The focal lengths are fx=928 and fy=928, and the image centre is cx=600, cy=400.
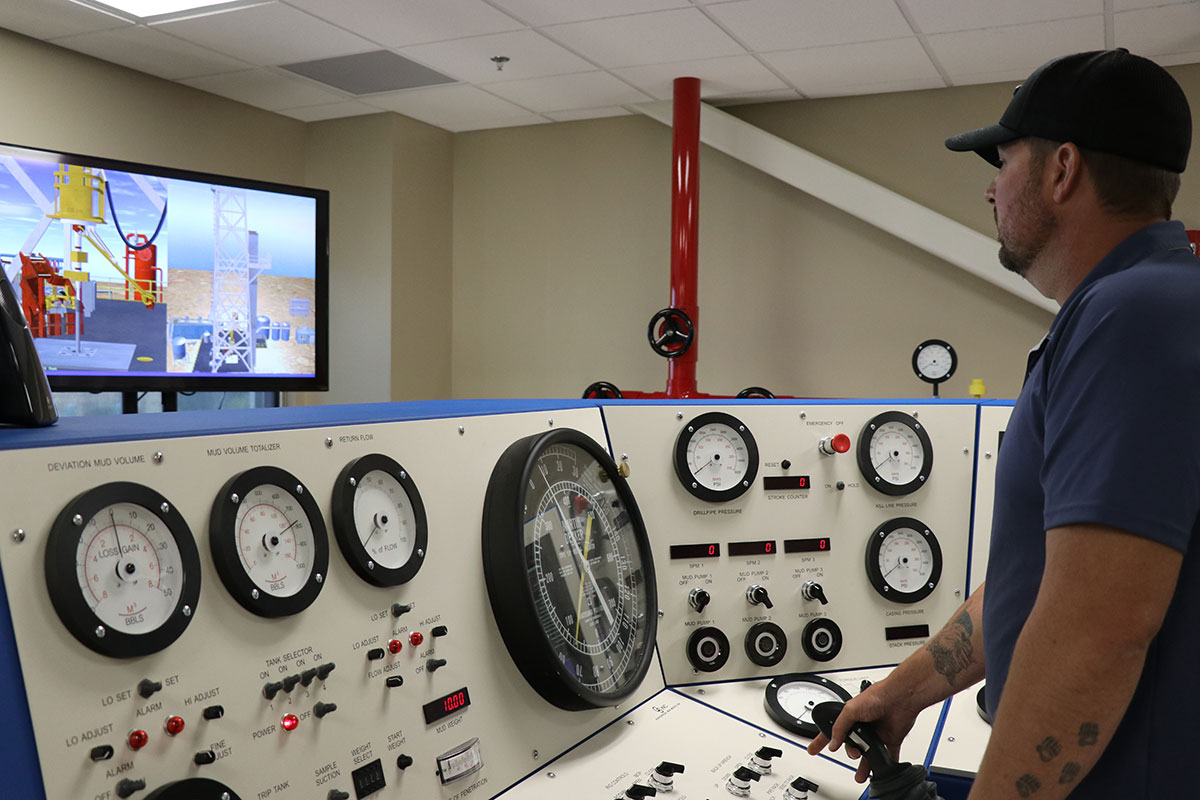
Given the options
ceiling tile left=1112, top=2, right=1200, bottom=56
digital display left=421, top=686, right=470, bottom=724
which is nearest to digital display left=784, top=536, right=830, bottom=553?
digital display left=421, top=686, right=470, bottom=724

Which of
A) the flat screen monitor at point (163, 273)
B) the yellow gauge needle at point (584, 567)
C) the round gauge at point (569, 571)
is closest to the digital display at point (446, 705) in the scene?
the round gauge at point (569, 571)

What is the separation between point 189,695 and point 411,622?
12.4 inches

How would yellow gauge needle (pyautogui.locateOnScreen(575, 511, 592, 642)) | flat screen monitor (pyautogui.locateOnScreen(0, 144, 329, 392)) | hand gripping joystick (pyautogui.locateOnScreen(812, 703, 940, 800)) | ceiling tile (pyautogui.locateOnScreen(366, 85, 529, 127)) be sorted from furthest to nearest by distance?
ceiling tile (pyautogui.locateOnScreen(366, 85, 529, 127)) → flat screen monitor (pyautogui.locateOnScreen(0, 144, 329, 392)) → yellow gauge needle (pyautogui.locateOnScreen(575, 511, 592, 642)) → hand gripping joystick (pyautogui.locateOnScreen(812, 703, 940, 800))

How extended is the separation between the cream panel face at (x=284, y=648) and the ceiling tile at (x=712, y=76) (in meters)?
3.55

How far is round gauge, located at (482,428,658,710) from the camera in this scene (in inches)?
50.1

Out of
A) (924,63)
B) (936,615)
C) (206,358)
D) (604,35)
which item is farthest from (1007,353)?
Result: (206,358)

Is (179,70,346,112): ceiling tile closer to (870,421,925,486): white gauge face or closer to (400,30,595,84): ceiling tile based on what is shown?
(400,30,595,84): ceiling tile

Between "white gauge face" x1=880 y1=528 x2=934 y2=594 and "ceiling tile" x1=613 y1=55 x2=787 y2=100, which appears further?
"ceiling tile" x1=613 y1=55 x2=787 y2=100

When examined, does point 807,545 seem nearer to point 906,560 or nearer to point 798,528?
point 798,528

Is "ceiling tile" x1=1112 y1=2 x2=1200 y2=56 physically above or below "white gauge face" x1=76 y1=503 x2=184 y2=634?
above

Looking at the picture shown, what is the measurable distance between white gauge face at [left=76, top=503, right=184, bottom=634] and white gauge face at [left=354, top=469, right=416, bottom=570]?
0.24m

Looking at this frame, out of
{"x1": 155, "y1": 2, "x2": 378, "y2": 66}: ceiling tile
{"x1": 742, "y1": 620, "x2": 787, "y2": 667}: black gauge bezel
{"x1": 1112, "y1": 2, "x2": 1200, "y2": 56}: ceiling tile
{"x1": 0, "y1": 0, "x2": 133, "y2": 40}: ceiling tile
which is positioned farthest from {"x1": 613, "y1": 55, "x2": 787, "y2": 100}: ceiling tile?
{"x1": 742, "y1": 620, "x2": 787, "y2": 667}: black gauge bezel

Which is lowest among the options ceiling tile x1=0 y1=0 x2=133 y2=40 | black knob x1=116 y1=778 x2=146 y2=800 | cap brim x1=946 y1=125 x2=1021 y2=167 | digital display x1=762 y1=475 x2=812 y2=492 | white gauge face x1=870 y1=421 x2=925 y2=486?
black knob x1=116 y1=778 x2=146 y2=800

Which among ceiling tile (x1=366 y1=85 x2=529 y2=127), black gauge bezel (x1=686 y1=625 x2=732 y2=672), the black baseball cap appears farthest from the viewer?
ceiling tile (x1=366 y1=85 x2=529 y2=127)
